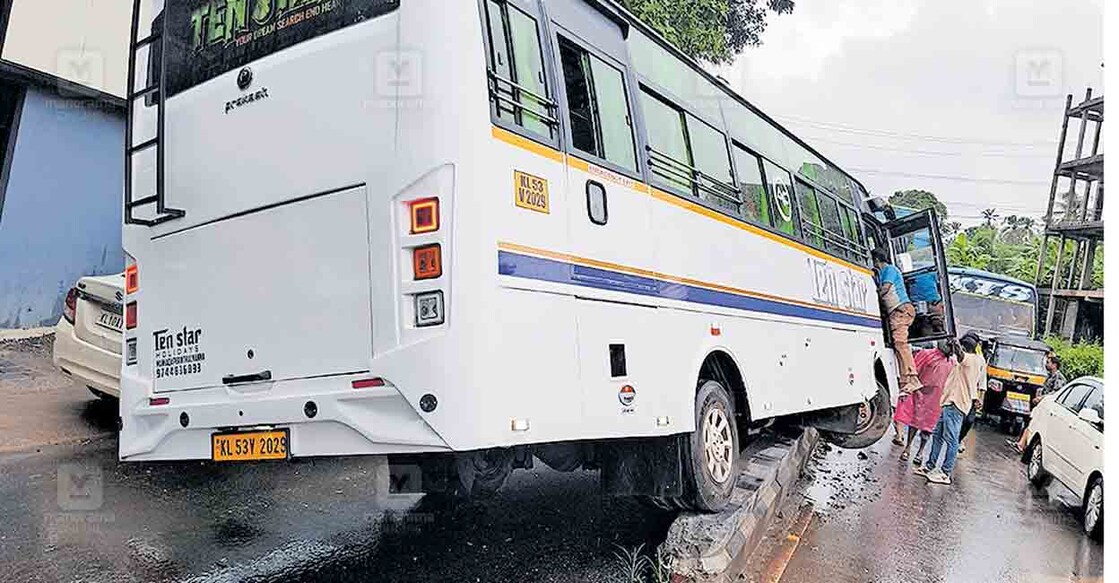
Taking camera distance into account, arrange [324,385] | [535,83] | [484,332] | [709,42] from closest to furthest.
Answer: [484,332] < [324,385] < [535,83] < [709,42]

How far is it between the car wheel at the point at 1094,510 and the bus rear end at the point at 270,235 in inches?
255

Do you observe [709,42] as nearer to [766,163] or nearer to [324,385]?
[766,163]

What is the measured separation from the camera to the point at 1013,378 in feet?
52.0

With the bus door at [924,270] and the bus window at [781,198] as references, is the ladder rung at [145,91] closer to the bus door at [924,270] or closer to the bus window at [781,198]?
the bus window at [781,198]

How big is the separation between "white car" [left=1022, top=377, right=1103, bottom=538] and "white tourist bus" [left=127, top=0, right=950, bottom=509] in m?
4.11

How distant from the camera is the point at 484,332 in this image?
141 inches

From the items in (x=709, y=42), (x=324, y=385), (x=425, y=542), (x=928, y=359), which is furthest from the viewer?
(x=709, y=42)

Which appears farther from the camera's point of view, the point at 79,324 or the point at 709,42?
the point at 709,42

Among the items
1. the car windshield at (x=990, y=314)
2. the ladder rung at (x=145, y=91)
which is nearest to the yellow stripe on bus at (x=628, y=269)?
the ladder rung at (x=145, y=91)

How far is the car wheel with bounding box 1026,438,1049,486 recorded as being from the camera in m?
9.86

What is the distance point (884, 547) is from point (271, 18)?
5.53 meters

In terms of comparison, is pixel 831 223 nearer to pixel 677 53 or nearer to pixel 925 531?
pixel 925 531

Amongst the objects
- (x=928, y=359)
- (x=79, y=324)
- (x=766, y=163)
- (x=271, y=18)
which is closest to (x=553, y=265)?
(x=271, y=18)

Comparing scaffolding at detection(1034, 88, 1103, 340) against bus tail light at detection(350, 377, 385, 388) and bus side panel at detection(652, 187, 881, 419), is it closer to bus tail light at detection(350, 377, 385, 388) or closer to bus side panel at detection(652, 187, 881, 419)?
bus side panel at detection(652, 187, 881, 419)
